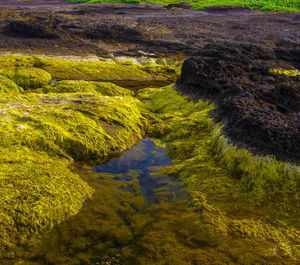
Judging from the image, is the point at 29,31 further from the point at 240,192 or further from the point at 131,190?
the point at 240,192

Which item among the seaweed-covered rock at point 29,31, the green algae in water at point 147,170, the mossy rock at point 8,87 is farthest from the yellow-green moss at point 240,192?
the seaweed-covered rock at point 29,31

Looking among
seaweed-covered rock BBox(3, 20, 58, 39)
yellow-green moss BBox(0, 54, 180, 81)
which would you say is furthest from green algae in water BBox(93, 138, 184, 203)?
seaweed-covered rock BBox(3, 20, 58, 39)

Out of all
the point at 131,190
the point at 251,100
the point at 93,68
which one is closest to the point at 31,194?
the point at 131,190

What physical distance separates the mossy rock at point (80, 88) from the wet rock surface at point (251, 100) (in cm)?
233

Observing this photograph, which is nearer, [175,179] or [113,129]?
[175,179]

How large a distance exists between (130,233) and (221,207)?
4.80ft

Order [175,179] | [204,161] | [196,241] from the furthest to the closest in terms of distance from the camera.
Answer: [204,161]
[175,179]
[196,241]

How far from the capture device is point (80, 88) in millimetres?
9961

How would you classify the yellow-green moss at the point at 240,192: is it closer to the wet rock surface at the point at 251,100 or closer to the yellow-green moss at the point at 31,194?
the wet rock surface at the point at 251,100

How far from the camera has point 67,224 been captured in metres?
4.20

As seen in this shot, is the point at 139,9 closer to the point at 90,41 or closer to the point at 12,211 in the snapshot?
the point at 90,41

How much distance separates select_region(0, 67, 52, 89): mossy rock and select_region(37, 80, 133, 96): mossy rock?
1.56 m

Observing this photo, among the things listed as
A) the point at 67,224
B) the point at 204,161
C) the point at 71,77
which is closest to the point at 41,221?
the point at 67,224

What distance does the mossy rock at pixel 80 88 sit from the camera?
9.88 meters
